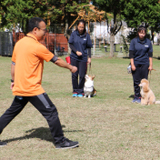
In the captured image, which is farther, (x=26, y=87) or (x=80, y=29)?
(x=80, y=29)

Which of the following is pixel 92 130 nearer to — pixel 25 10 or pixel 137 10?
pixel 137 10

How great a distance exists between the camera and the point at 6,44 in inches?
1051

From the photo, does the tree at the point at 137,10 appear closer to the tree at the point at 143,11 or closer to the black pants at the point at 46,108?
the tree at the point at 143,11

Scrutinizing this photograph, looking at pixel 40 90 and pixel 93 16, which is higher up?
pixel 93 16

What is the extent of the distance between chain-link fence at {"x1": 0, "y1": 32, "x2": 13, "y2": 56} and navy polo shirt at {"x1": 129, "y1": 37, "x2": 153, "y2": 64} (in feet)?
65.1

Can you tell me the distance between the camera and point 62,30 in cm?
2958

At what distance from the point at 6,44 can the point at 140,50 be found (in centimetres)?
2058

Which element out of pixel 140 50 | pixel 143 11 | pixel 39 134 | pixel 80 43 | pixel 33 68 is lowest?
pixel 39 134

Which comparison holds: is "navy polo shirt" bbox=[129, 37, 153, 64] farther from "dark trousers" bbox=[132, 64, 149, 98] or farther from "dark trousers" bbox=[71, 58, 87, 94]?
"dark trousers" bbox=[71, 58, 87, 94]

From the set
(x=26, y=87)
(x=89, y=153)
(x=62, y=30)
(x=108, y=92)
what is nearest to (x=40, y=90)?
(x=26, y=87)

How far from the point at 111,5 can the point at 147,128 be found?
19696 mm

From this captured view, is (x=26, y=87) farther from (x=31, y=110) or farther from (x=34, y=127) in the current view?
(x=31, y=110)

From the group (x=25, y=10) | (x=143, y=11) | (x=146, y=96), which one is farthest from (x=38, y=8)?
(x=146, y=96)

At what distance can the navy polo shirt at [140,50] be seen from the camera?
7.89 m
